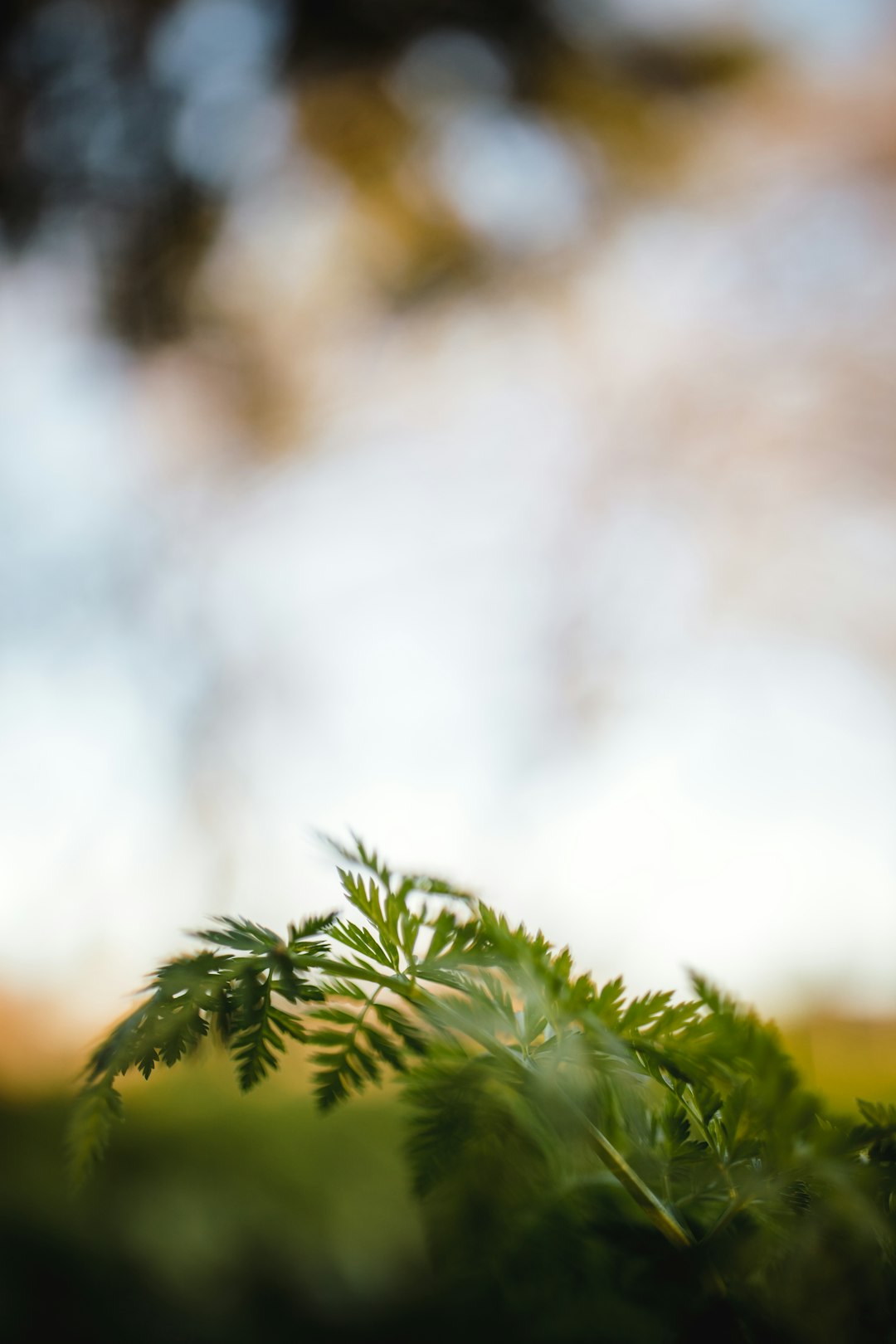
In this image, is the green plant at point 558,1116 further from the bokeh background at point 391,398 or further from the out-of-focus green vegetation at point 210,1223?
the bokeh background at point 391,398

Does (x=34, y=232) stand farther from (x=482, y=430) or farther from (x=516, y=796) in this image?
(x=516, y=796)

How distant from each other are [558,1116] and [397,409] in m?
2.40

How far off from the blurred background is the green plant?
161cm


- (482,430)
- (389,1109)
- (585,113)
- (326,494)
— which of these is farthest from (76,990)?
(585,113)

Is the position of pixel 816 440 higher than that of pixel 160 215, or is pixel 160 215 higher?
pixel 160 215

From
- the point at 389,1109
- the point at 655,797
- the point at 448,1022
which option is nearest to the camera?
the point at 448,1022

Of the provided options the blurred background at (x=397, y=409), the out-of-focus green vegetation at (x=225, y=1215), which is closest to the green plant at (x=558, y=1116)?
the out-of-focus green vegetation at (x=225, y=1215)

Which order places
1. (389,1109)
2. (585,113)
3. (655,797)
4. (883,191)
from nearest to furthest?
(389,1109), (655,797), (883,191), (585,113)

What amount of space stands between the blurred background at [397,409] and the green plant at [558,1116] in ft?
5.29

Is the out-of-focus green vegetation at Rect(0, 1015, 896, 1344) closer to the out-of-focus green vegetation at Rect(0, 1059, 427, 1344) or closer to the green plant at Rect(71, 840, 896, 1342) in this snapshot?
the out-of-focus green vegetation at Rect(0, 1059, 427, 1344)

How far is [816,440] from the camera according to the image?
2.14m

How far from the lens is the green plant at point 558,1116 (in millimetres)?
178

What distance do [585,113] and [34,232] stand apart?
1.66 metres

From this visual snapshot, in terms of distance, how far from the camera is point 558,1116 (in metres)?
0.19
